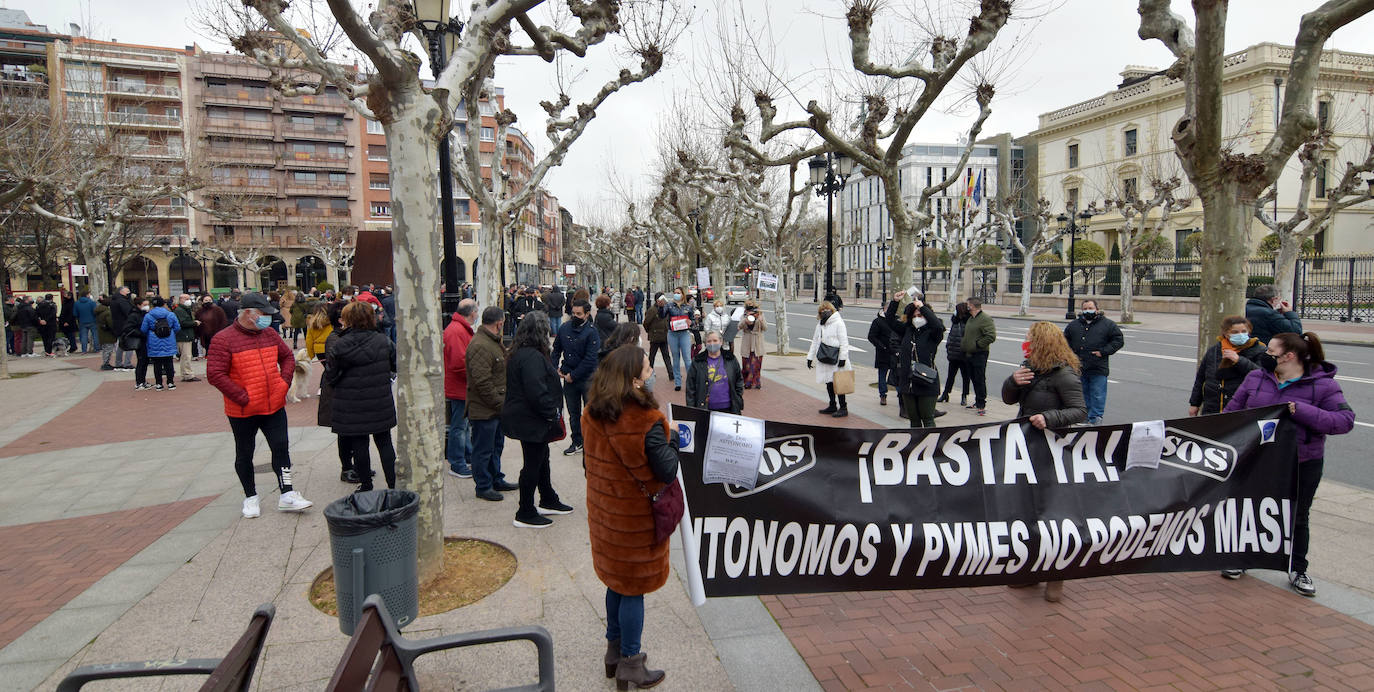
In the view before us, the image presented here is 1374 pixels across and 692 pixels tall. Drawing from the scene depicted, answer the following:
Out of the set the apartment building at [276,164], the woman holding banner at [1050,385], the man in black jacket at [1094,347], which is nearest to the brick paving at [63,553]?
the woman holding banner at [1050,385]

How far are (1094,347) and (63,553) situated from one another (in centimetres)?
1009

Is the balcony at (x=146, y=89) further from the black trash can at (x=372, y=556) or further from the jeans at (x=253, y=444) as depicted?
the black trash can at (x=372, y=556)

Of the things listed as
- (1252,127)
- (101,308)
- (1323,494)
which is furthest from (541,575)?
(1252,127)

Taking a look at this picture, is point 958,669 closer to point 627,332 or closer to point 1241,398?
point 1241,398

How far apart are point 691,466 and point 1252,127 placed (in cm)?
5003

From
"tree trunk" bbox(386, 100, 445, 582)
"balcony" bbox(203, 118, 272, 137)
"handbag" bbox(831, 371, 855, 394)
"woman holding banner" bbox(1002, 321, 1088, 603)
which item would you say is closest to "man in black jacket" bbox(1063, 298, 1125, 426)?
"handbag" bbox(831, 371, 855, 394)

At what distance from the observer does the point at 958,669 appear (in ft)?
11.8

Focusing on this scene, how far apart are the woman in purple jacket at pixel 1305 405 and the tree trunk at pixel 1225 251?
227cm

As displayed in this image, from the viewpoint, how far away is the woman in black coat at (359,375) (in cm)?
580

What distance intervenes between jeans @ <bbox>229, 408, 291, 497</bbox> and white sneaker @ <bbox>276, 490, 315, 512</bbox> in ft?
0.28

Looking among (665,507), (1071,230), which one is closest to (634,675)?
(665,507)

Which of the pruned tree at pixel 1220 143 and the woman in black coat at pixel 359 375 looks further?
the pruned tree at pixel 1220 143

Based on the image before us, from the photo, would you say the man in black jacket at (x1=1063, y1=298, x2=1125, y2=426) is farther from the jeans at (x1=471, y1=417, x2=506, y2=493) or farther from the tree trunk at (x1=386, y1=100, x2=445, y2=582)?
the tree trunk at (x1=386, y1=100, x2=445, y2=582)

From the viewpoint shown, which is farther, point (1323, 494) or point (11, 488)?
point (11, 488)
